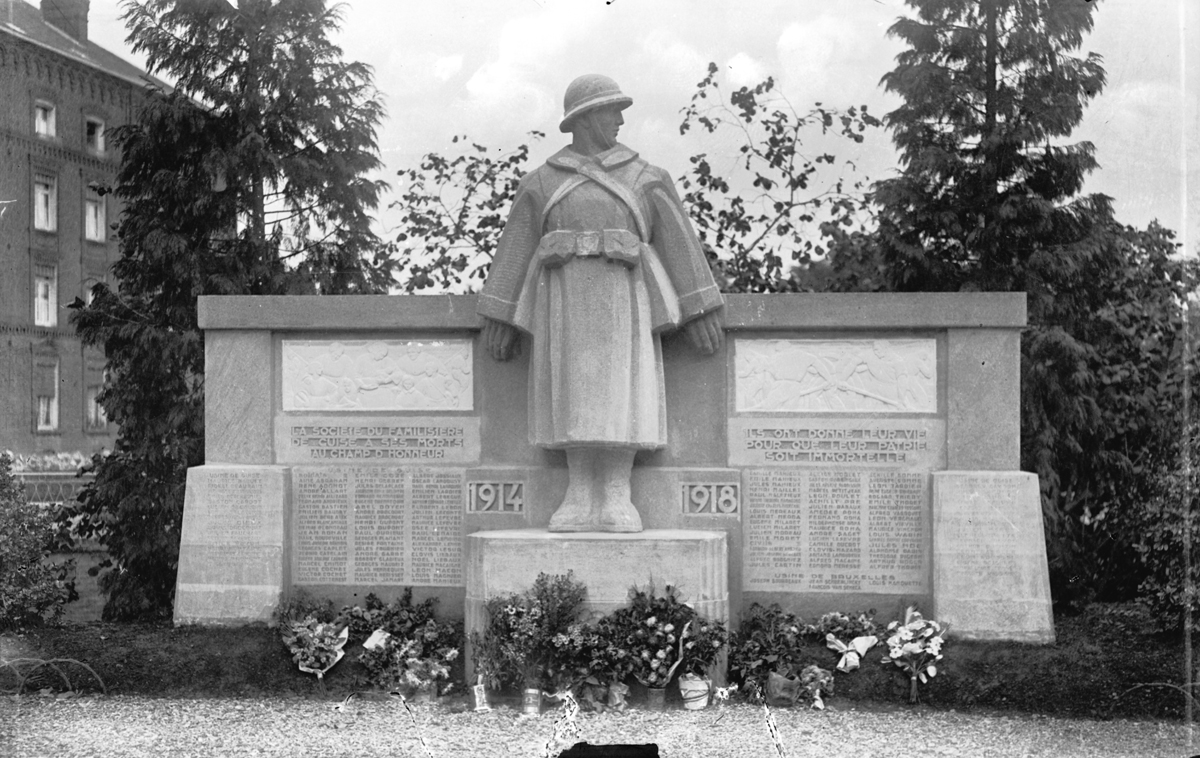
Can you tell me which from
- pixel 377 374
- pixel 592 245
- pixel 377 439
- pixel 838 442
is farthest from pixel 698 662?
pixel 377 374

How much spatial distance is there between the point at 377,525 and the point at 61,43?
28.2 ft

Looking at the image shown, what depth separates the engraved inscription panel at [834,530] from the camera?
8.46m

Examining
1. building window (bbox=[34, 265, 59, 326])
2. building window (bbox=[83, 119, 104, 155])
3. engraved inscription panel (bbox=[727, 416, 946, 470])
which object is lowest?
engraved inscription panel (bbox=[727, 416, 946, 470])

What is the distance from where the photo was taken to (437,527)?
8.77 m

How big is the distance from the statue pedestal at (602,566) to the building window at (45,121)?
9.10 metres

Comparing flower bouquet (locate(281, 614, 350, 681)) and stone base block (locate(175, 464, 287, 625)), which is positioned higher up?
stone base block (locate(175, 464, 287, 625))

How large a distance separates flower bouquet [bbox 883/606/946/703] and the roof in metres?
9.46

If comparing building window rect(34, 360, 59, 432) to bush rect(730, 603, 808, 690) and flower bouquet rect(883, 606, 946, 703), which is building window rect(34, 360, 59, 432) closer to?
bush rect(730, 603, 808, 690)

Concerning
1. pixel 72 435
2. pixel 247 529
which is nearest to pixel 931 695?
pixel 247 529

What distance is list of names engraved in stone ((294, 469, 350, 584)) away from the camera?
28.9 ft

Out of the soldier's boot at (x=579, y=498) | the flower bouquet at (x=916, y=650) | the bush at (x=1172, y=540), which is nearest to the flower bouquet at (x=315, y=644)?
the soldier's boot at (x=579, y=498)

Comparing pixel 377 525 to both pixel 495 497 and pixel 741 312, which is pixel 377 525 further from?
pixel 741 312

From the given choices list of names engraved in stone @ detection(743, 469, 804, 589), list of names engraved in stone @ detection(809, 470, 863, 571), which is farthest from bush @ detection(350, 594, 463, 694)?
list of names engraved in stone @ detection(809, 470, 863, 571)

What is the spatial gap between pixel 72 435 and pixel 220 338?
23.5ft
